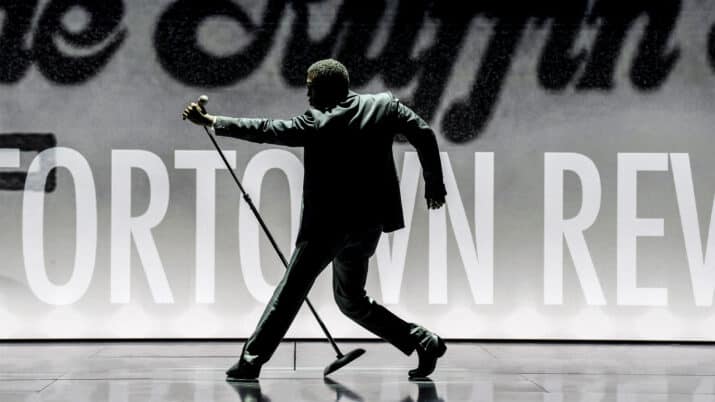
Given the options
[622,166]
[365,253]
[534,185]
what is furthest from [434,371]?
[622,166]

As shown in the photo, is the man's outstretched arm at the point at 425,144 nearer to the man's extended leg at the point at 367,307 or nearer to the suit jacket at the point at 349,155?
the suit jacket at the point at 349,155

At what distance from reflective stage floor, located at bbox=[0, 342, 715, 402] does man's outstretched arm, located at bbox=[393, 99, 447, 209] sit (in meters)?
1.16

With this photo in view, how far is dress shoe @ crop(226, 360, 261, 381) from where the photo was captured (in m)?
4.53

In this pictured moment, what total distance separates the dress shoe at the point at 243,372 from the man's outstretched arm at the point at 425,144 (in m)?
1.43

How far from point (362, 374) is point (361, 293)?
0.65m

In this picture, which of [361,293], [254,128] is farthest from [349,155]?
[361,293]

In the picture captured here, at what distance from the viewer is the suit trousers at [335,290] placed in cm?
445

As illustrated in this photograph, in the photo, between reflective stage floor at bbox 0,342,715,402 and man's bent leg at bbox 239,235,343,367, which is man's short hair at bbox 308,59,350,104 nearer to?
man's bent leg at bbox 239,235,343,367

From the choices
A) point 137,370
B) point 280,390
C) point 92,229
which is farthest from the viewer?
point 92,229

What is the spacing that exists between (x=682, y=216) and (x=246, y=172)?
11.7ft

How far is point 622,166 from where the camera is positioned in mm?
6414

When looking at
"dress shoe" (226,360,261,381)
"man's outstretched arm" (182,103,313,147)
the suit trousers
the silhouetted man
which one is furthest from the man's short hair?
"dress shoe" (226,360,261,381)

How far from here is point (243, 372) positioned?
4.56 m

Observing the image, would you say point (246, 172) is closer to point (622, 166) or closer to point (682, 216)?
point (622, 166)
